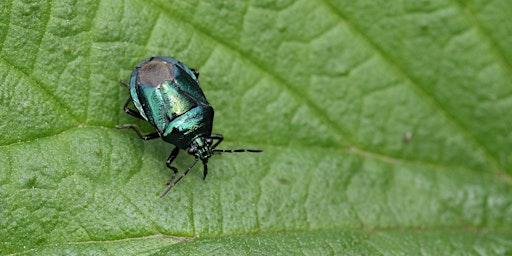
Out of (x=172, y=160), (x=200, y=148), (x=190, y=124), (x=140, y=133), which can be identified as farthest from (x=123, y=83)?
(x=200, y=148)

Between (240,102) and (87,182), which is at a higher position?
(240,102)

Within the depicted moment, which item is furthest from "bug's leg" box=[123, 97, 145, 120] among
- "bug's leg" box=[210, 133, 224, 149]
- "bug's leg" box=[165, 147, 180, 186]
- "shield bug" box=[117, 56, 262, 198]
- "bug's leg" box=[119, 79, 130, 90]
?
"bug's leg" box=[210, 133, 224, 149]

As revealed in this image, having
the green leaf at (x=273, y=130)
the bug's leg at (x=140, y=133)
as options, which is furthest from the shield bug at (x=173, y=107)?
the green leaf at (x=273, y=130)

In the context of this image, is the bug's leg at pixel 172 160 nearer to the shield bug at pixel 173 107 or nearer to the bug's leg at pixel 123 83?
the shield bug at pixel 173 107

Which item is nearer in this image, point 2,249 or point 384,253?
point 2,249

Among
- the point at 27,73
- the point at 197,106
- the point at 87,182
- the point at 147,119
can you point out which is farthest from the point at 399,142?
the point at 27,73

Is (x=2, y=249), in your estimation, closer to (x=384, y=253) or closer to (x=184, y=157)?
(x=184, y=157)

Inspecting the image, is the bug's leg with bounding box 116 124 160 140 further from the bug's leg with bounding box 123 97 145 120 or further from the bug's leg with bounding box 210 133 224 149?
the bug's leg with bounding box 210 133 224 149
